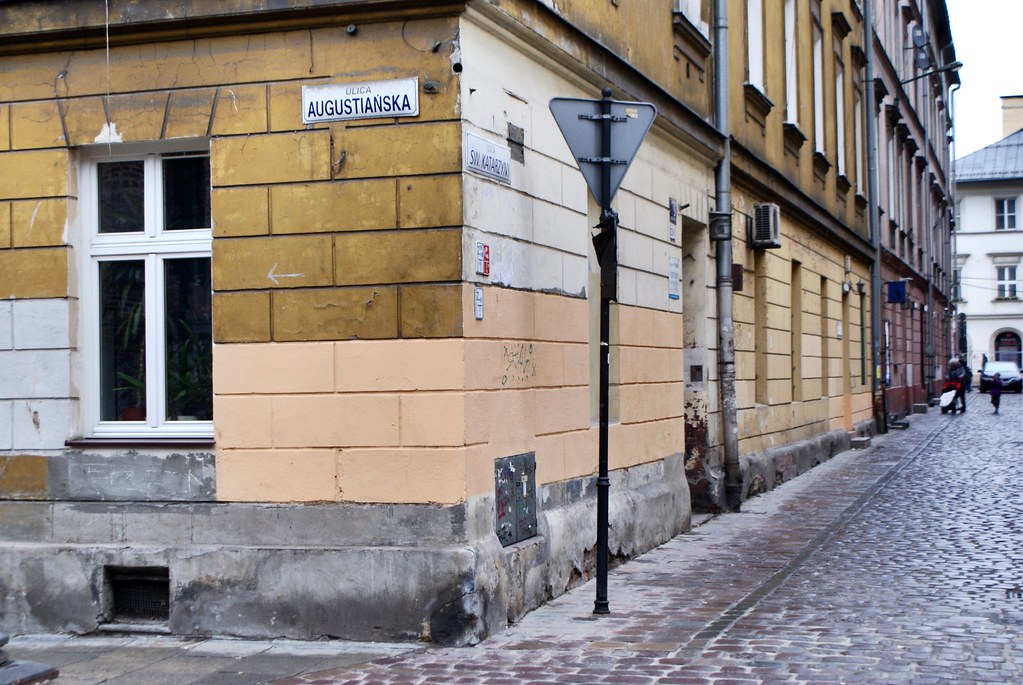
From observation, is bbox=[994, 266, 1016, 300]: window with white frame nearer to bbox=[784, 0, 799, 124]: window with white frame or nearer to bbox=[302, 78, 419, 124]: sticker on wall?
bbox=[784, 0, 799, 124]: window with white frame

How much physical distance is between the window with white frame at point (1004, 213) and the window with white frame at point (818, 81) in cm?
5324

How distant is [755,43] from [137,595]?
37.8 feet

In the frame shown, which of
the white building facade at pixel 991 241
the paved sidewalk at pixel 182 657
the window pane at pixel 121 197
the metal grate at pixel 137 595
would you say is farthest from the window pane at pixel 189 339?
the white building facade at pixel 991 241

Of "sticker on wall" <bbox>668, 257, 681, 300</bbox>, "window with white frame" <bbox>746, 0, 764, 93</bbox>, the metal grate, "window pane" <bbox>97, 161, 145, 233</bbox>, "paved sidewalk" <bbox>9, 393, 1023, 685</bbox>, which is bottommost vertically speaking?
"paved sidewalk" <bbox>9, 393, 1023, 685</bbox>

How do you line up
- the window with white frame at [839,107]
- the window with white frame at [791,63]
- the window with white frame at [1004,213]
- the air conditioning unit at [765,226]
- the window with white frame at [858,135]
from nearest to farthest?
the air conditioning unit at [765,226]
the window with white frame at [791,63]
the window with white frame at [839,107]
the window with white frame at [858,135]
the window with white frame at [1004,213]

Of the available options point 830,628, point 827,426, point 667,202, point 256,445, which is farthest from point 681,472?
point 827,426

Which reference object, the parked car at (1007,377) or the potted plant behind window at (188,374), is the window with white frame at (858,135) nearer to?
the potted plant behind window at (188,374)

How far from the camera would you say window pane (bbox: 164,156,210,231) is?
850 centimetres

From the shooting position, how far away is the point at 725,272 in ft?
47.9

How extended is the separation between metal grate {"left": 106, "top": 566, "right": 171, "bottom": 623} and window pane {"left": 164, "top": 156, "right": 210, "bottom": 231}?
2.13 metres

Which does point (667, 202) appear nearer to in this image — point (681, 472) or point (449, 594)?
point (681, 472)

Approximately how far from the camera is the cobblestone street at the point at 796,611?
23.0ft

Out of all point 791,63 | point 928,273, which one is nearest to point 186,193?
point 791,63

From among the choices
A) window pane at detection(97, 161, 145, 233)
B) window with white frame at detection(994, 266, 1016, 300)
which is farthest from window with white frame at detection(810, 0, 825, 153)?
window with white frame at detection(994, 266, 1016, 300)
